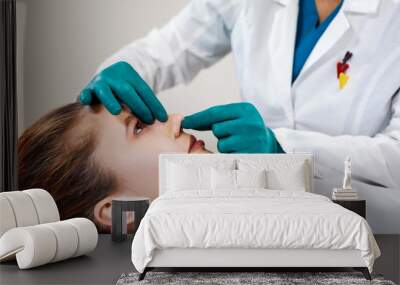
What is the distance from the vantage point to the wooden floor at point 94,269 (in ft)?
13.5

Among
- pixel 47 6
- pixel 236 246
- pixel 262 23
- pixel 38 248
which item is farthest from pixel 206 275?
→ pixel 47 6

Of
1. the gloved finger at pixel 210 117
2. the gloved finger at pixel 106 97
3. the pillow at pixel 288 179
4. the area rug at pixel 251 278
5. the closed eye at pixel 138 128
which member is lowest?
the area rug at pixel 251 278

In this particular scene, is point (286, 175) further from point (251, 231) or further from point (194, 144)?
point (251, 231)

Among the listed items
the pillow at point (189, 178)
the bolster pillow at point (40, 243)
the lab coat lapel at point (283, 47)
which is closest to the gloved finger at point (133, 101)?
the pillow at point (189, 178)

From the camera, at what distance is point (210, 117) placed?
226 inches

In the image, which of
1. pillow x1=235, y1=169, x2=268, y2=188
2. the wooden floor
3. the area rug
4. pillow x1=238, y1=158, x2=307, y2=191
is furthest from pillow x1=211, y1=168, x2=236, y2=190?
the area rug

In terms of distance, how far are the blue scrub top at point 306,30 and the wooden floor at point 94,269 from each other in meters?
1.58

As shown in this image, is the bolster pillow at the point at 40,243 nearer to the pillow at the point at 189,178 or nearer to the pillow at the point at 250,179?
the pillow at the point at 189,178

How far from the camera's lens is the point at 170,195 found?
4.79 m

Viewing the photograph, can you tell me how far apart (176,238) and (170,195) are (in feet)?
2.84

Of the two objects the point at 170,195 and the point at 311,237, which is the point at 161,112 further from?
the point at 311,237

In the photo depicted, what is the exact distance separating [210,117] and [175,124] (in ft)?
0.99

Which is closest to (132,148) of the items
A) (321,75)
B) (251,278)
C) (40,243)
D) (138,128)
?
(138,128)

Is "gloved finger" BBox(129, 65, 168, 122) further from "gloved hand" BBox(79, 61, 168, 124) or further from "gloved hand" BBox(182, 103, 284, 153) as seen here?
"gloved hand" BBox(182, 103, 284, 153)
